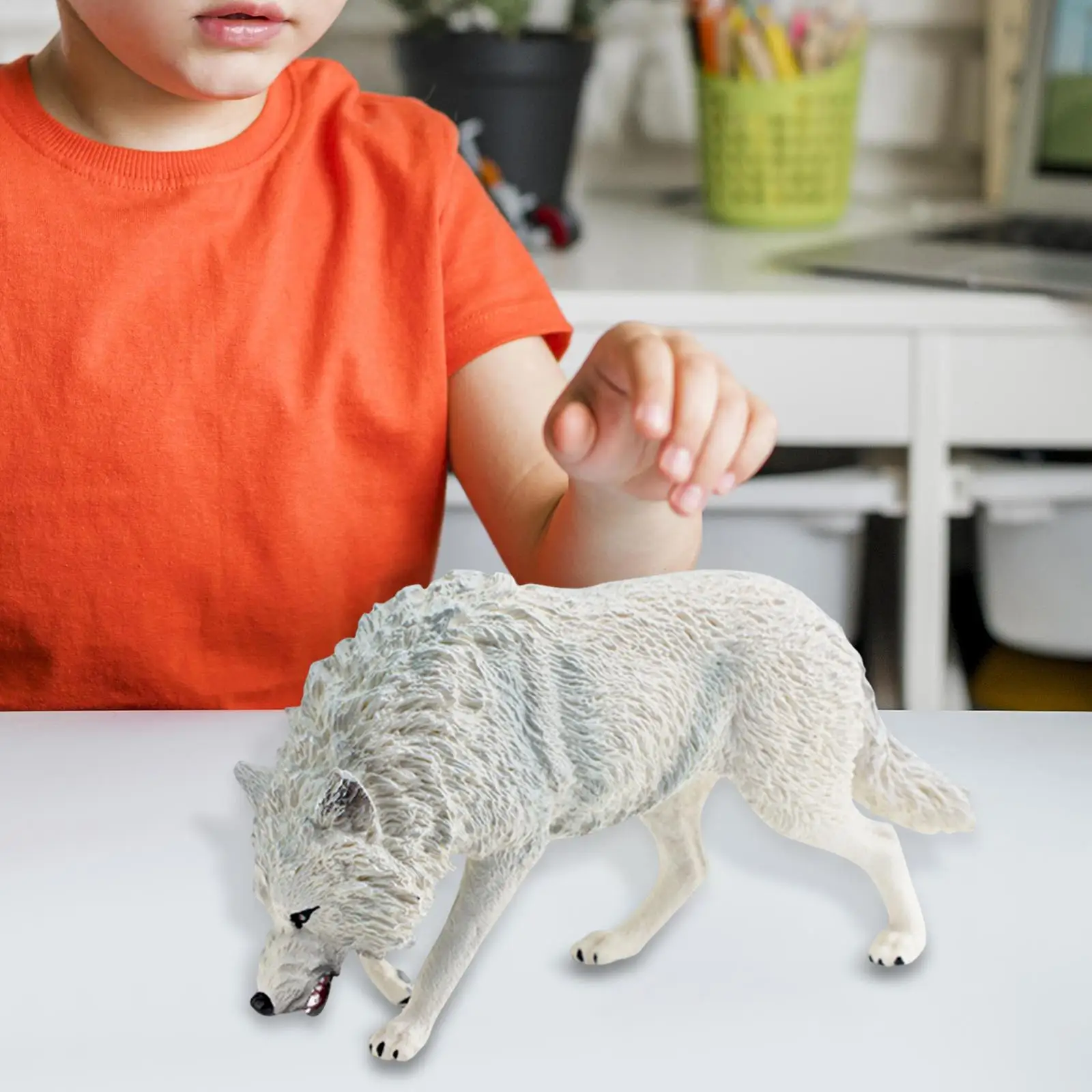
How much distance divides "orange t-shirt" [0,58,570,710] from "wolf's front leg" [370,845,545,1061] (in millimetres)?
395

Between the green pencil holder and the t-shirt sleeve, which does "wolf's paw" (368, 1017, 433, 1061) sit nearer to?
the t-shirt sleeve

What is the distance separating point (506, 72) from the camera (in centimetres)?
119

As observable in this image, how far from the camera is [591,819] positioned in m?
0.37

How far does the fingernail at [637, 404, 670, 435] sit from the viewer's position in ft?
1.31

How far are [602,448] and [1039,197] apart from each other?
3.15 feet

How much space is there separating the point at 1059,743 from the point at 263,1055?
310 millimetres

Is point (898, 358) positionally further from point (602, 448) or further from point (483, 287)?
point (602, 448)

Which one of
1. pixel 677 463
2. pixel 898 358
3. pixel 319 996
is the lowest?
pixel 898 358

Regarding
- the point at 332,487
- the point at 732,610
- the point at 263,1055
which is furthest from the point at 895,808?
the point at 332,487

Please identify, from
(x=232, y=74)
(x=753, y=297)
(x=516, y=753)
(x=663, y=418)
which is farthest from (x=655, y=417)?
(x=753, y=297)

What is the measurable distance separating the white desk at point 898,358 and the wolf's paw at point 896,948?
2.27 ft

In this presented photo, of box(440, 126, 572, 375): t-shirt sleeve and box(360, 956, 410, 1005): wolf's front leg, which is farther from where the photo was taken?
box(440, 126, 572, 375): t-shirt sleeve

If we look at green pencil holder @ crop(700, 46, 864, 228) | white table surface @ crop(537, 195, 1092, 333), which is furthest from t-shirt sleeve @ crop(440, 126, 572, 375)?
green pencil holder @ crop(700, 46, 864, 228)

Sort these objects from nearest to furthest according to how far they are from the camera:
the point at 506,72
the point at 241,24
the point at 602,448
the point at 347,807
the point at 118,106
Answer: the point at 347,807 → the point at 602,448 → the point at 241,24 → the point at 118,106 → the point at 506,72
